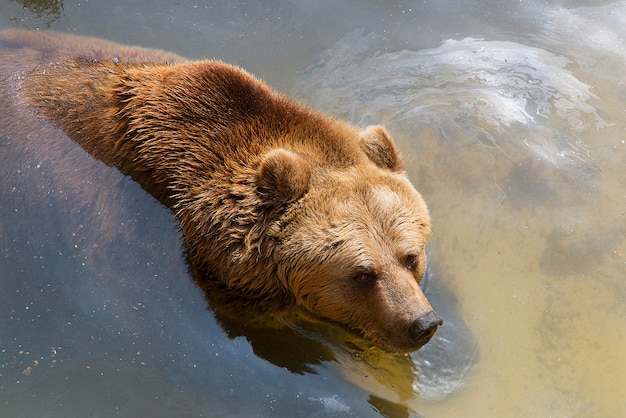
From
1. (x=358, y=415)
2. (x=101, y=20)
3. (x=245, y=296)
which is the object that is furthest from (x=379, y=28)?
(x=358, y=415)

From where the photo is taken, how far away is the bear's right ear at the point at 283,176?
4695 millimetres

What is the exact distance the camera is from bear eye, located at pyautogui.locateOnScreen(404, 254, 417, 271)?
188 inches

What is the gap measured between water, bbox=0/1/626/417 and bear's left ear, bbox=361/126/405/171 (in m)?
1.09

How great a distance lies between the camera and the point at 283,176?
15.5ft

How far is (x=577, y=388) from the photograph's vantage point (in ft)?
17.4

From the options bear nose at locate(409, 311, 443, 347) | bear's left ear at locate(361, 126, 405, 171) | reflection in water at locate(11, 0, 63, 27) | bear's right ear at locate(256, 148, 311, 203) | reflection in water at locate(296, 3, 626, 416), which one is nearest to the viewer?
bear nose at locate(409, 311, 443, 347)

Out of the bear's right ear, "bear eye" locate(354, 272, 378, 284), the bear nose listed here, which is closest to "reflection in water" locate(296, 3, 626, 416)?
the bear nose

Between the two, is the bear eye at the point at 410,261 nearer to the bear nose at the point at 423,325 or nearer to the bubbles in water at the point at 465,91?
the bear nose at the point at 423,325

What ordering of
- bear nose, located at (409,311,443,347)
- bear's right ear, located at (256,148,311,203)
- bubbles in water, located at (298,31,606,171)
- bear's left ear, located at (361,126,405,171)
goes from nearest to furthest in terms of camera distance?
bear nose, located at (409,311,443,347), bear's right ear, located at (256,148,311,203), bear's left ear, located at (361,126,405,171), bubbles in water, located at (298,31,606,171)

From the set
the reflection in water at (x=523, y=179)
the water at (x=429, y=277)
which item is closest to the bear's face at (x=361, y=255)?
the water at (x=429, y=277)

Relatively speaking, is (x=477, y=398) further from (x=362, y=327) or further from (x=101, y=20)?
(x=101, y=20)

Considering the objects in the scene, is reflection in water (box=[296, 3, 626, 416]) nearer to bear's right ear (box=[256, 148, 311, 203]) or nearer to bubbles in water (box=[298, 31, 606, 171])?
bubbles in water (box=[298, 31, 606, 171])

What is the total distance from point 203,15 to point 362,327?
4.24 m

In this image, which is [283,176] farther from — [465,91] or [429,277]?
[465,91]
